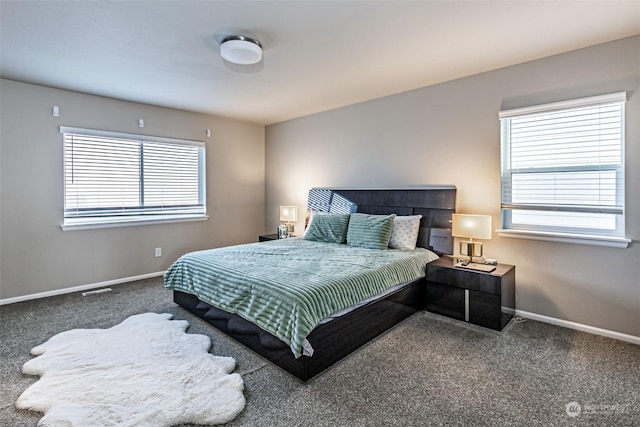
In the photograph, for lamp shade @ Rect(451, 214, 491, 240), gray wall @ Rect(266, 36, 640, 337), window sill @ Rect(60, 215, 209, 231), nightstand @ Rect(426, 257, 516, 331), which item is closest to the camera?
gray wall @ Rect(266, 36, 640, 337)

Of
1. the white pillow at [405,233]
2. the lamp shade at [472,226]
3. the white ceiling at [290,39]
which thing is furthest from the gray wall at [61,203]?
the lamp shade at [472,226]

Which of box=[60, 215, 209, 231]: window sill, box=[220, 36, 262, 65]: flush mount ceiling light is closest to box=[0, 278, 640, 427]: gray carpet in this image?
box=[60, 215, 209, 231]: window sill

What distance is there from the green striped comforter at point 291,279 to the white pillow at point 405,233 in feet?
0.46

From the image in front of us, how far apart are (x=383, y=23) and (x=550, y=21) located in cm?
123

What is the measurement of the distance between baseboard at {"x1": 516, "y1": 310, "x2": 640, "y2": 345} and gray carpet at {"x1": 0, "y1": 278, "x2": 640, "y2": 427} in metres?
0.07

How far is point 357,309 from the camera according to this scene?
2.53 m

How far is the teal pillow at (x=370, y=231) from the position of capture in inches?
145

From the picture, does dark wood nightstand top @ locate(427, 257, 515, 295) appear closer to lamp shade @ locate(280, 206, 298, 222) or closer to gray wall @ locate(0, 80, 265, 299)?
lamp shade @ locate(280, 206, 298, 222)

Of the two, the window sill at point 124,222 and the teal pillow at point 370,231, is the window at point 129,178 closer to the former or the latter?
the window sill at point 124,222

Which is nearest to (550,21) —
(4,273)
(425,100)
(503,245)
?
(425,100)

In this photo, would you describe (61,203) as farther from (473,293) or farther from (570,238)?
(570,238)

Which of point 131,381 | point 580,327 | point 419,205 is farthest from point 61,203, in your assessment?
point 580,327

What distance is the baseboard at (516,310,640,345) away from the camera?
2.68m

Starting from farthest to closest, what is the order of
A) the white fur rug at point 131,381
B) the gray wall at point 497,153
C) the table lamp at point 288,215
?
the table lamp at point 288,215
the gray wall at point 497,153
the white fur rug at point 131,381
